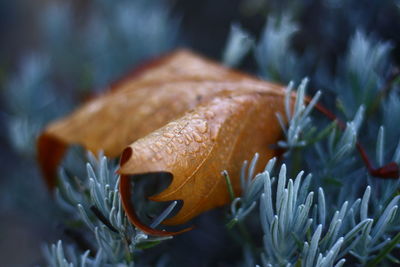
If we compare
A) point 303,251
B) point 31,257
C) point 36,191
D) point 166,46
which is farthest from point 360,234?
point 31,257

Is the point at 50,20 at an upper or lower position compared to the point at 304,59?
upper

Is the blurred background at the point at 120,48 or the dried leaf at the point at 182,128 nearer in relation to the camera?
the dried leaf at the point at 182,128

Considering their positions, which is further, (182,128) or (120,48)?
(120,48)

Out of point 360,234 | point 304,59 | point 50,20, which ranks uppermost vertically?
point 50,20

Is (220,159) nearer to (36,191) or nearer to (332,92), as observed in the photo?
(332,92)

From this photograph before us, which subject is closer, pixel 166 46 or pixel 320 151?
pixel 320 151
